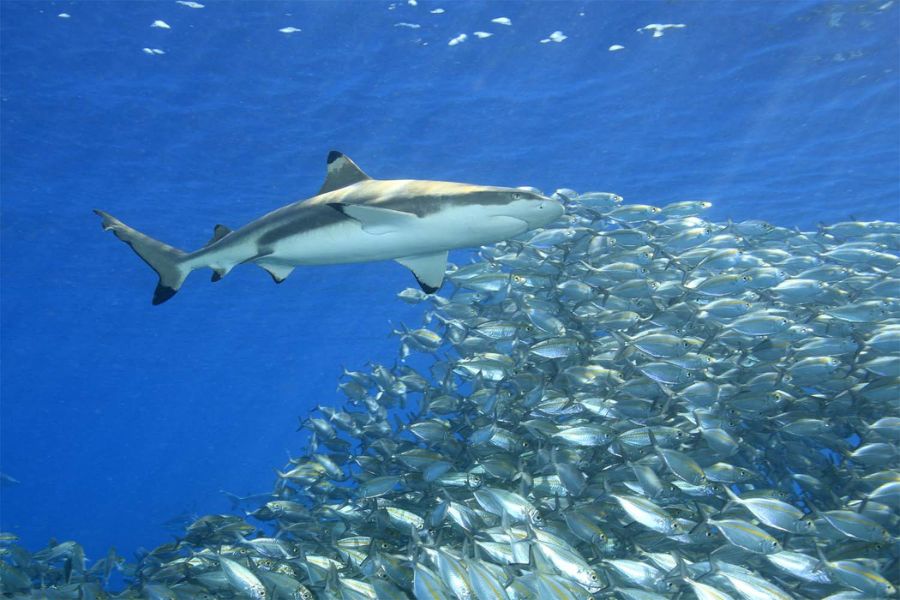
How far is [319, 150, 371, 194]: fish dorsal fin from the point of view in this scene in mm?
6715

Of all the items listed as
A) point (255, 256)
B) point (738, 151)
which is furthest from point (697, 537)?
point (738, 151)

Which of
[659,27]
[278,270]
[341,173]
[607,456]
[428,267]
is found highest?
[659,27]

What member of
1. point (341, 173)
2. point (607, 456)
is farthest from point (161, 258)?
point (607, 456)

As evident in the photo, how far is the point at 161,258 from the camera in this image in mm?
7125

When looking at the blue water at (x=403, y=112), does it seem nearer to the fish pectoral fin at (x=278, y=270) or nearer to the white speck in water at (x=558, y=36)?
the white speck in water at (x=558, y=36)

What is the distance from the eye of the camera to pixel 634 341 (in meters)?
6.16

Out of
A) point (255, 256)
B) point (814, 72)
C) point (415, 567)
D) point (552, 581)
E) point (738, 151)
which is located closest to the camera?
point (552, 581)

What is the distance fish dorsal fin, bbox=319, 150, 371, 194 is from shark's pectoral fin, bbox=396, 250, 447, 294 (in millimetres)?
1113

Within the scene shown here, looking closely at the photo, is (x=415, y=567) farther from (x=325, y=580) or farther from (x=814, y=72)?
(x=814, y=72)

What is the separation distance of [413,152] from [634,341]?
15.9m

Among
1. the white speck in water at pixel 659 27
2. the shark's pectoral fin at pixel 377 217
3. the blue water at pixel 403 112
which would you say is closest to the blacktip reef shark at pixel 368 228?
the shark's pectoral fin at pixel 377 217

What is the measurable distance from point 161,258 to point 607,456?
18.7 ft

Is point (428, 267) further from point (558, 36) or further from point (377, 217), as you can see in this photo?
point (558, 36)

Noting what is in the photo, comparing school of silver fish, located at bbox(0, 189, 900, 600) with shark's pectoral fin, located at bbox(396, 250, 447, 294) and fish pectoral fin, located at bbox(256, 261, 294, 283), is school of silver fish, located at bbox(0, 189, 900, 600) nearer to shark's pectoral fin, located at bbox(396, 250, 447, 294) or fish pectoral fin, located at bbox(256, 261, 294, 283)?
shark's pectoral fin, located at bbox(396, 250, 447, 294)
